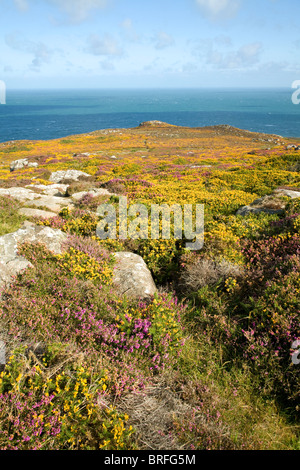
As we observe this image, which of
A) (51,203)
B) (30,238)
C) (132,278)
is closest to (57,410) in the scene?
(132,278)

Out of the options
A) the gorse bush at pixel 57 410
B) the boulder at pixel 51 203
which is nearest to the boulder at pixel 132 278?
the gorse bush at pixel 57 410

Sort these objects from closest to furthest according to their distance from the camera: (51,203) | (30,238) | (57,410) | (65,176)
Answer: (57,410) < (30,238) < (51,203) < (65,176)

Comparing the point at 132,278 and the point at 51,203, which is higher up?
the point at 51,203

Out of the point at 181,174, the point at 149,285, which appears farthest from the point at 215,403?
the point at 181,174

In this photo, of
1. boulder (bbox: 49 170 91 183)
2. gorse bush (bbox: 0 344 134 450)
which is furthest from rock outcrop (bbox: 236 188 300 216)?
boulder (bbox: 49 170 91 183)

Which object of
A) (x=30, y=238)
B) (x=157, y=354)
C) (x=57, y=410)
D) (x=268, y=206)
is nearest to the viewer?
(x=57, y=410)

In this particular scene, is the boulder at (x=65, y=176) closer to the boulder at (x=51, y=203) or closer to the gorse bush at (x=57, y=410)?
the boulder at (x=51, y=203)

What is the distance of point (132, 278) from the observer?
6.93 meters

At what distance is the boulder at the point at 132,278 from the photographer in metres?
6.51

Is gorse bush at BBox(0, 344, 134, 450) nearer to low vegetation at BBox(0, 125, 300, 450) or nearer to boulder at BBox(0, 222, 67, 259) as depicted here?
low vegetation at BBox(0, 125, 300, 450)

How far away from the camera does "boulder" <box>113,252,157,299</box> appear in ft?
21.4

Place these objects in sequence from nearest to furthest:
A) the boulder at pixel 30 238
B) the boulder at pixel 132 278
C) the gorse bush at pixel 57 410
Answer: the gorse bush at pixel 57 410 → the boulder at pixel 132 278 → the boulder at pixel 30 238

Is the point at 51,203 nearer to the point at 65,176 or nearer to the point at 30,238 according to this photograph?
the point at 30,238
